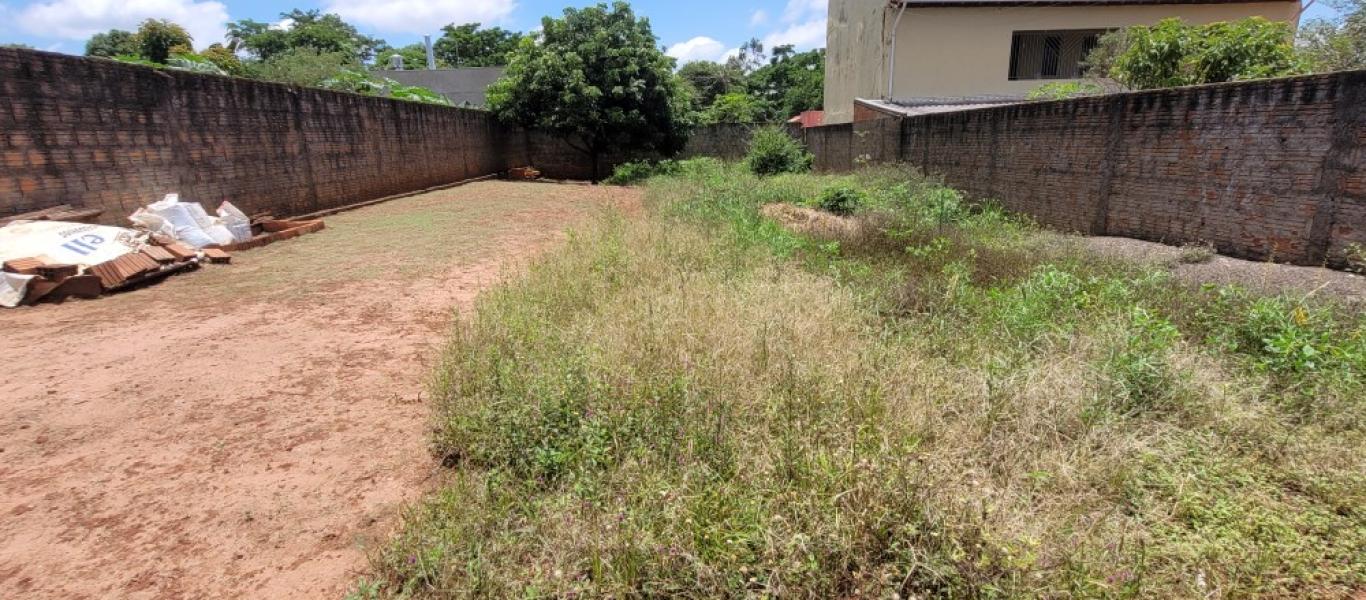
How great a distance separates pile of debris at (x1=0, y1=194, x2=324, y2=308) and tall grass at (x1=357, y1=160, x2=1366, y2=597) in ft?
11.9

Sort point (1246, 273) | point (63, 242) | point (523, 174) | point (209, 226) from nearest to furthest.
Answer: point (1246, 273) < point (63, 242) < point (209, 226) < point (523, 174)

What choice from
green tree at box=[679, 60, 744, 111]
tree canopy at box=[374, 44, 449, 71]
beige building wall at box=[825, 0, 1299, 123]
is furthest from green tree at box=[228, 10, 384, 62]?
beige building wall at box=[825, 0, 1299, 123]

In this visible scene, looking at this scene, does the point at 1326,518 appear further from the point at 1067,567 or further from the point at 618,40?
the point at 618,40

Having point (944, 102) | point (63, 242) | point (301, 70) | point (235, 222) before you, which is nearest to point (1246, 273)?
point (63, 242)

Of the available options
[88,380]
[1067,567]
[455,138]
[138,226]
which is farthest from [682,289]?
[455,138]

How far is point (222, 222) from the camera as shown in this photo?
23.7ft

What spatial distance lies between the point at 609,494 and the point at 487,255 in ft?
17.7

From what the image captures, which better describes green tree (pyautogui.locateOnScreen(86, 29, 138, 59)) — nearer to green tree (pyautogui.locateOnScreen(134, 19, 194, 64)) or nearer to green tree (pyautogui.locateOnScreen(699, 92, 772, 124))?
green tree (pyautogui.locateOnScreen(134, 19, 194, 64))

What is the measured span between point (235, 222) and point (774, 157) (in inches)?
518

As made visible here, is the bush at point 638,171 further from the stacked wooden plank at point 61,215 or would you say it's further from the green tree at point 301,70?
the stacked wooden plank at point 61,215

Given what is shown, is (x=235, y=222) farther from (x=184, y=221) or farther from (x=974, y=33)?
(x=974, y=33)

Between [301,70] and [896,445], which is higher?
[301,70]

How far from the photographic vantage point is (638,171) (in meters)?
17.9

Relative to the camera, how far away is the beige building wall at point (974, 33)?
15352mm
